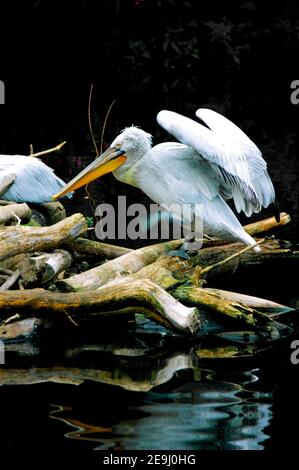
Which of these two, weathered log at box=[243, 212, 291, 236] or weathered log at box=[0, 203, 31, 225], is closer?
weathered log at box=[0, 203, 31, 225]

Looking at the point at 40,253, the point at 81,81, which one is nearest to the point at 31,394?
the point at 40,253

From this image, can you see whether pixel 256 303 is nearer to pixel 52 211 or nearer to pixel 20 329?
pixel 20 329

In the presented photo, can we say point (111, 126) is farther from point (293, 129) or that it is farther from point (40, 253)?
point (40, 253)

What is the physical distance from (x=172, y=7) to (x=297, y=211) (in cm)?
1238

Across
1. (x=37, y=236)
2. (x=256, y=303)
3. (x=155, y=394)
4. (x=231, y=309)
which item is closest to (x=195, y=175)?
(x=256, y=303)

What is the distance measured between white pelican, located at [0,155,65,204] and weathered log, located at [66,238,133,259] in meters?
0.94

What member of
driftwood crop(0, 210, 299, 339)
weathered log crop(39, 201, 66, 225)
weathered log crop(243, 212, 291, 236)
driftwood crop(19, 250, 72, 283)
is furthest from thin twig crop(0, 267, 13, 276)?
weathered log crop(243, 212, 291, 236)

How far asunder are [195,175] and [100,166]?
2.11 feet

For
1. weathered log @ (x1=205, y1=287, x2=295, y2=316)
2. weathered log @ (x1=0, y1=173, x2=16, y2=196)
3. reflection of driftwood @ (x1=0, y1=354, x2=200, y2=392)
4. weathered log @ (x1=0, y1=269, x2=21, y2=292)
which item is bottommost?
reflection of driftwood @ (x1=0, y1=354, x2=200, y2=392)

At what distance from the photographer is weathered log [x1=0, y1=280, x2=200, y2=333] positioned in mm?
5117

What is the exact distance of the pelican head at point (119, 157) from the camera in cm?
627

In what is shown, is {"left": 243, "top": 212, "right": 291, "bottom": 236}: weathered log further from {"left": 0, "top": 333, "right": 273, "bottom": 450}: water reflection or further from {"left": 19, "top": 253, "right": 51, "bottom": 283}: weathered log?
{"left": 19, "top": 253, "right": 51, "bottom": 283}: weathered log

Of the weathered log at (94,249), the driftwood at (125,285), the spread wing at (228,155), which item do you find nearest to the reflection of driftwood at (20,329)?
the driftwood at (125,285)

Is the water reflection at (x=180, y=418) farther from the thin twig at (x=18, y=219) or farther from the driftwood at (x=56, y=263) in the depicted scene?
the thin twig at (x=18, y=219)
